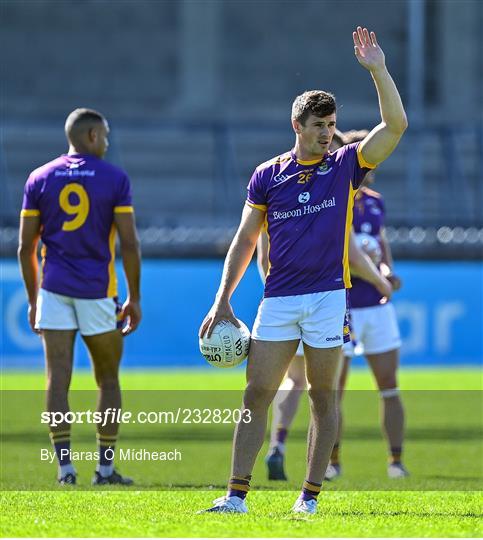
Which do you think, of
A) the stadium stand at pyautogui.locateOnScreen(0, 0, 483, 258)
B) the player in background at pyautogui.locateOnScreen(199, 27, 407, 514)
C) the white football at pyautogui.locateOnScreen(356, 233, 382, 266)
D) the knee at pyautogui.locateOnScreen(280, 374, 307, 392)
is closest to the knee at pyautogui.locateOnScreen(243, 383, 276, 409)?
the player in background at pyautogui.locateOnScreen(199, 27, 407, 514)

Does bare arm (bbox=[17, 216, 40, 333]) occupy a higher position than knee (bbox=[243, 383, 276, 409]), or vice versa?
bare arm (bbox=[17, 216, 40, 333])

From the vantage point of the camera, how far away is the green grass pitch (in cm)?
604

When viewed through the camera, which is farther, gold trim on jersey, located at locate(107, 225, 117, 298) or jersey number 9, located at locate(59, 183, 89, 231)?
gold trim on jersey, located at locate(107, 225, 117, 298)

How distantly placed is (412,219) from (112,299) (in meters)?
10.9

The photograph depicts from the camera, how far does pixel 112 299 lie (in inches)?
326

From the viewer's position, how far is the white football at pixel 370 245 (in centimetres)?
921

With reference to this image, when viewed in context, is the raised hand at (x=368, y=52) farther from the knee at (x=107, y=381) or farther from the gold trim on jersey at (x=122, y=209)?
the knee at (x=107, y=381)

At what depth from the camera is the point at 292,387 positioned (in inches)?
344

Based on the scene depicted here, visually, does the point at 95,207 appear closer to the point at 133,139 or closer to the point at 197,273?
the point at 197,273

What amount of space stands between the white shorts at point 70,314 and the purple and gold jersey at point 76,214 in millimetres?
43

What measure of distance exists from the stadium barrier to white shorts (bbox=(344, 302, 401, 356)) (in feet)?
23.4

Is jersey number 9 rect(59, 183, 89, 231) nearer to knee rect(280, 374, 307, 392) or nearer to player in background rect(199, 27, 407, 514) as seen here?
knee rect(280, 374, 307, 392)

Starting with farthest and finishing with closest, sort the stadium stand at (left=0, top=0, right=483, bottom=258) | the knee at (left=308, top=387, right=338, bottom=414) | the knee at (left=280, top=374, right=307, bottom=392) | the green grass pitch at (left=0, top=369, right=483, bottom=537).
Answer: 1. the stadium stand at (left=0, top=0, right=483, bottom=258)
2. the knee at (left=280, top=374, right=307, bottom=392)
3. the knee at (left=308, top=387, right=338, bottom=414)
4. the green grass pitch at (left=0, top=369, right=483, bottom=537)

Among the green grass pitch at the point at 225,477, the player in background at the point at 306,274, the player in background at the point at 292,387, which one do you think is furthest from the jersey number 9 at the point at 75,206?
the player in background at the point at 306,274
